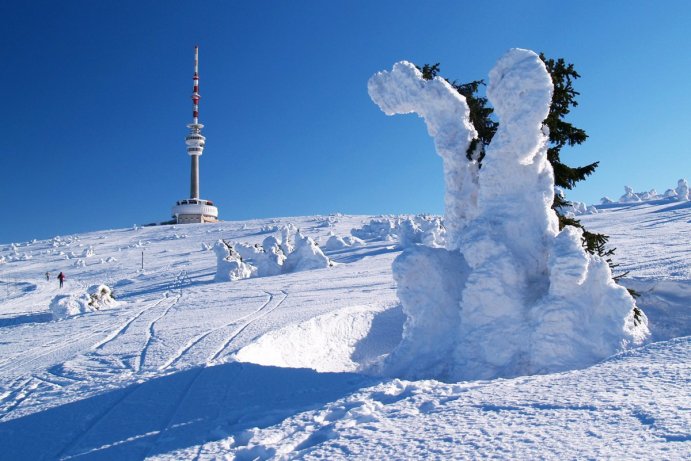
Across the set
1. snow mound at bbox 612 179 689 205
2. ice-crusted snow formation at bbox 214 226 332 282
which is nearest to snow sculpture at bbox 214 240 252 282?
ice-crusted snow formation at bbox 214 226 332 282

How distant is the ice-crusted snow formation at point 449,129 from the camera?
1024 centimetres

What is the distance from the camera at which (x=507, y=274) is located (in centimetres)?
827

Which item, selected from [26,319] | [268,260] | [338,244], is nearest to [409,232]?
[268,260]

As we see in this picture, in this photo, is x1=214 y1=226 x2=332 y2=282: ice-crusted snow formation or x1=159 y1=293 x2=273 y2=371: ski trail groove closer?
x1=159 y1=293 x2=273 y2=371: ski trail groove

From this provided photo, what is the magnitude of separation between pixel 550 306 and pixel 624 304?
3.59ft

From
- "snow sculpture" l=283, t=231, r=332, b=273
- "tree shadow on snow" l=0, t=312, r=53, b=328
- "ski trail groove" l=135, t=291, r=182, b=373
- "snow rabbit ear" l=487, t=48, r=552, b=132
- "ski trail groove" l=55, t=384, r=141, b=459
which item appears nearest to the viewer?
"ski trail groove" l=55, t=384, r=141, b=459

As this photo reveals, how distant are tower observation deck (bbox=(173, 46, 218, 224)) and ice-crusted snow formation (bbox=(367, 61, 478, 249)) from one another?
7429 cm

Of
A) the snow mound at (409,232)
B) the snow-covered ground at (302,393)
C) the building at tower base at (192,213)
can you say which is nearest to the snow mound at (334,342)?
the snow-covered ground at (302,393)

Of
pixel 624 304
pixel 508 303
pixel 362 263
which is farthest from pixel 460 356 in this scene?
pixel 362 263

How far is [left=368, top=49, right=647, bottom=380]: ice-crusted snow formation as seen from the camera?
7.55 meters

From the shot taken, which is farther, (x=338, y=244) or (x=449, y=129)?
(x=338, y=244)

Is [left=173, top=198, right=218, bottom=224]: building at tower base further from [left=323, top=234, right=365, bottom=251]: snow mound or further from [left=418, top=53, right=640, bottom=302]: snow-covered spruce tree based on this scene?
[left=418, top=53, right=640, bottom=302]: snow-covered spruce tree

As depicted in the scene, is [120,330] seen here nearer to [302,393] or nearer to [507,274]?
[302,393]

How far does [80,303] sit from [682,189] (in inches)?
1982
